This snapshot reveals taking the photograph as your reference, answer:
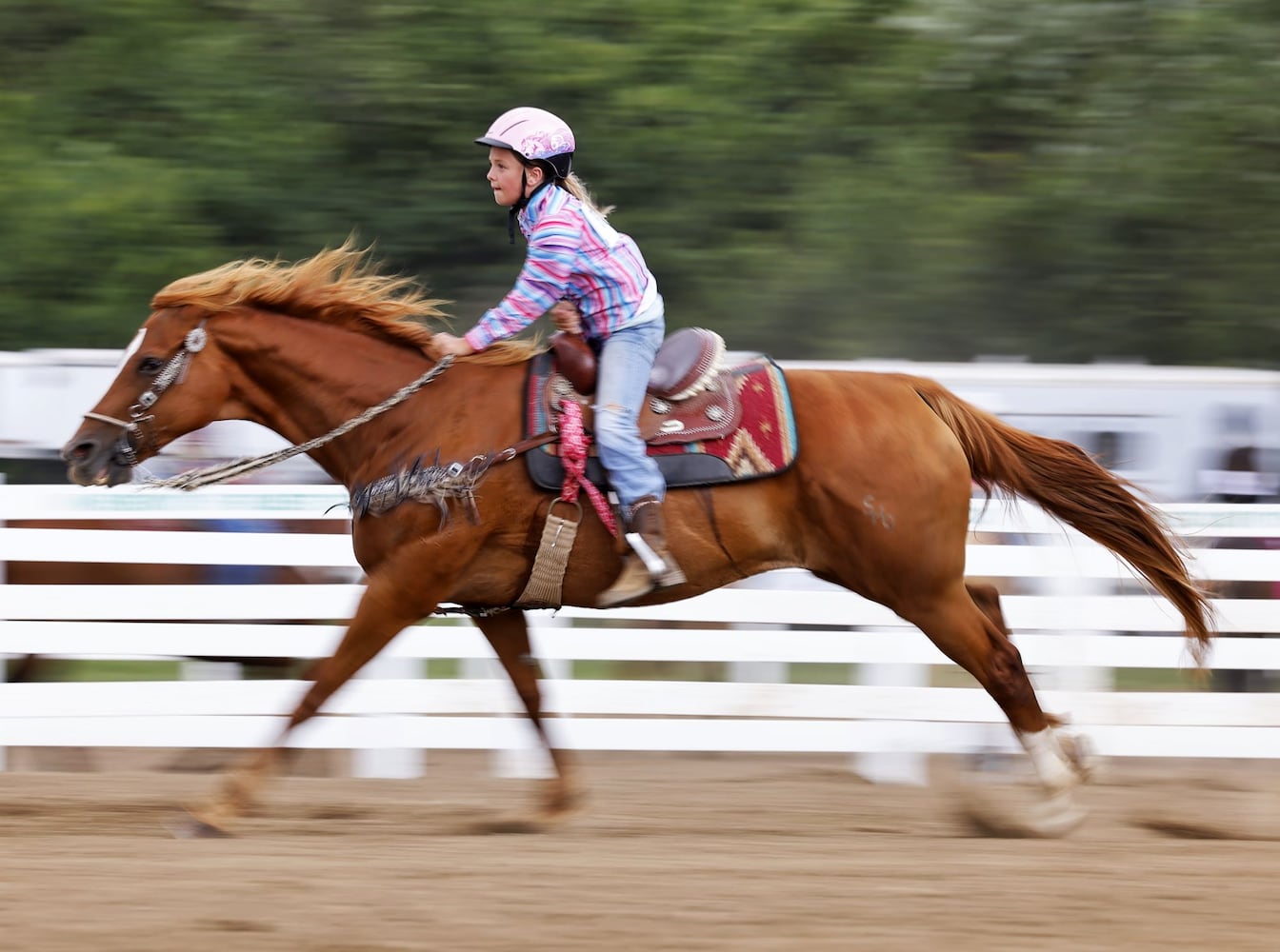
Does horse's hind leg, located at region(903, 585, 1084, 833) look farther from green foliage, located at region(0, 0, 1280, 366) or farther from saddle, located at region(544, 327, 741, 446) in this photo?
green foliage, located at region(0, 0, 1280, 366)

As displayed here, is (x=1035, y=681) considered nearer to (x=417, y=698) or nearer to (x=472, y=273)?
(x=417, y=698)

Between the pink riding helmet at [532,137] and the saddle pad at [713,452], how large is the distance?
0.77 m

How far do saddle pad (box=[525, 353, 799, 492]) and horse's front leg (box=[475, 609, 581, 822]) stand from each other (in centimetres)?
65

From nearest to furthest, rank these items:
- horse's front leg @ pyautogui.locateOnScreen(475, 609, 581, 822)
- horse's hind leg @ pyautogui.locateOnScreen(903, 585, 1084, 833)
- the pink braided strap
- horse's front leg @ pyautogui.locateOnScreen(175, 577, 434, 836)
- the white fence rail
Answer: horse's front leg @ pyautogui.locateOnScreen(175, 577, 434, 836) < the pink braided strap < horse's hind leg @ pyautogui.locateOnScreen(903, 585, 1084, 833) < horse's front leg @ pyautogui.locateOnScreen(475, 609, 581, 822) < the white fence rail

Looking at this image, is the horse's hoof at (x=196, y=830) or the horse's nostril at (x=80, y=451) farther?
the horse's nostril at (x=80, y=451)

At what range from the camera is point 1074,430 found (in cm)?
1157

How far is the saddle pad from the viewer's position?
17.6 ft

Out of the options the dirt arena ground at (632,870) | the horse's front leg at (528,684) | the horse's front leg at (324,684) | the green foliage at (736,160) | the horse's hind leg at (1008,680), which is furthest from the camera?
the green foliage at (736,160)

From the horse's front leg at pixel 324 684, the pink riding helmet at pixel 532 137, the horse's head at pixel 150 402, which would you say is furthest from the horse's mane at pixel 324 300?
the horse's front leg at pixel 324 684

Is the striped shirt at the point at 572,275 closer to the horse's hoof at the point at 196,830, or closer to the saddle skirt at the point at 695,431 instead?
the saddle skirt at the point at 695,431

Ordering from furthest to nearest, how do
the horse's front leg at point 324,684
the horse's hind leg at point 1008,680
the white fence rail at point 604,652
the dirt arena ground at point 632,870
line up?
the white fence rail at point 604,652
the horse's hind leg at point 1008,680
the horse's front leg at point 324,684
the dirt arena ground at point 632,870

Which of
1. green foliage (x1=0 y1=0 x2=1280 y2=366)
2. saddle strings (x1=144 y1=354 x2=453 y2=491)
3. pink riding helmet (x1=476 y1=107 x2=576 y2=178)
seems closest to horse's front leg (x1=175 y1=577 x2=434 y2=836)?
saddle strings (x1=144 y1=354 x2=453 y2=491)

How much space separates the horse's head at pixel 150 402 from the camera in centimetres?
541

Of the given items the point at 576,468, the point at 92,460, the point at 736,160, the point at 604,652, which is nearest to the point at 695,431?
the point at 576,468
